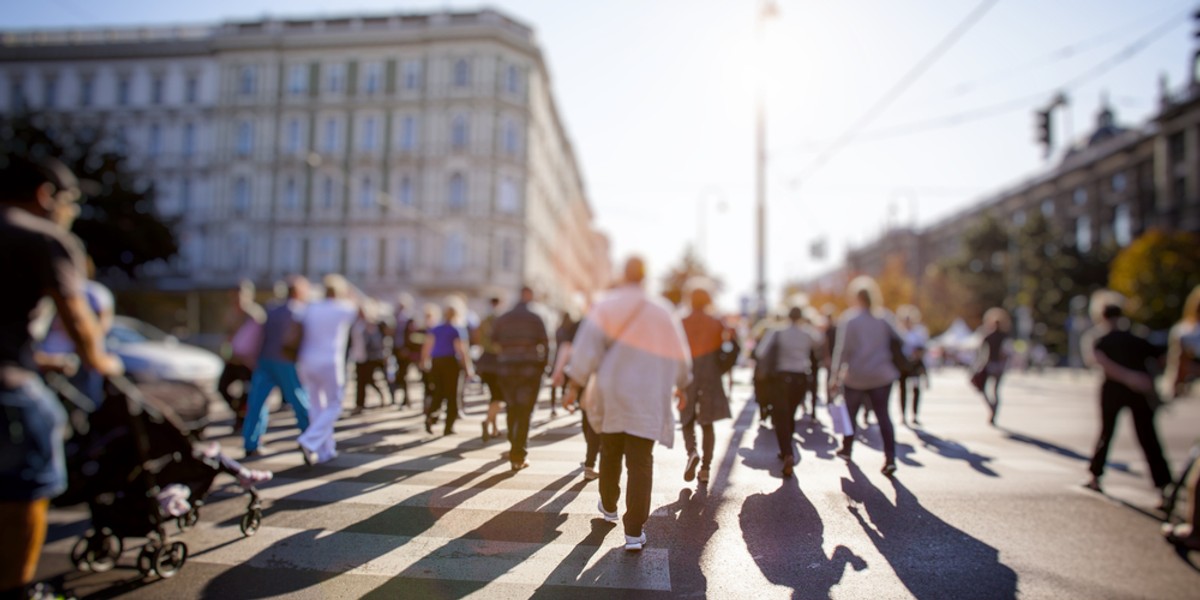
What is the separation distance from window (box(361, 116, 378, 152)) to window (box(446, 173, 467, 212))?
228 inches

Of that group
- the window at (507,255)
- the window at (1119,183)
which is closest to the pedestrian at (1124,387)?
the window at (507,255)

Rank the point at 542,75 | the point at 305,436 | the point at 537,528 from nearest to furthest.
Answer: the point at 537,528 → the point at 305,436 → the point at 542,75

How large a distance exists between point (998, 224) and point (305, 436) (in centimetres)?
7478

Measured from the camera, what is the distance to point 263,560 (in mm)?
4477

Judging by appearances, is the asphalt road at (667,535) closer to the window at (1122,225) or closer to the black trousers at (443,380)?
the black trousers at (443,380)

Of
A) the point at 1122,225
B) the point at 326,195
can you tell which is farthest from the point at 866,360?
the point at 1122,225

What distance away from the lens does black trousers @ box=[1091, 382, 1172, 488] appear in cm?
720

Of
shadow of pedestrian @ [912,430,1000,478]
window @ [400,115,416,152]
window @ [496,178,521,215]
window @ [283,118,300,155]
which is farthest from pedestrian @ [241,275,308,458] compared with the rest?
window @ [283,118,300,155]

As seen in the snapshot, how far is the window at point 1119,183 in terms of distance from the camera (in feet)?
194

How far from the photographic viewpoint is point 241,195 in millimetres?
45875

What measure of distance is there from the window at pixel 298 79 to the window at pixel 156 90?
8704 mm

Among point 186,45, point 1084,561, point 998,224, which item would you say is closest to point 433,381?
point 1084,561

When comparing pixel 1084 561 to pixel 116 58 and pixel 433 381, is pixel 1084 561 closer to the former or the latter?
pixel 433 381

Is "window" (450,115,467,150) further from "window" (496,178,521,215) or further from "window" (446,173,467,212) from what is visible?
"window" (496,178,521,215)
